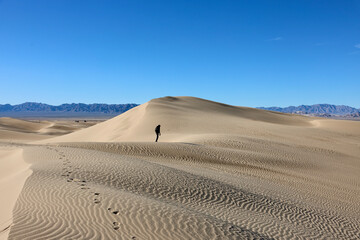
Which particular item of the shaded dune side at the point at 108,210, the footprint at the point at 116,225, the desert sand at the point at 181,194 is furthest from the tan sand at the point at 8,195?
the footprint at the point at 116,225

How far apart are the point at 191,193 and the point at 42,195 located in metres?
4.17

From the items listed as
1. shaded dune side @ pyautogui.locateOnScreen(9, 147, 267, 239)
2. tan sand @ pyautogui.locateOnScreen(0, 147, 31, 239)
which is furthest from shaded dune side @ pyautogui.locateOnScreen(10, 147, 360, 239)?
tan sand @ pyautogui.locateOnScreen(0, 147, 31, 239)

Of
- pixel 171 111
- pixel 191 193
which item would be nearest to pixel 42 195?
pixel 191 193

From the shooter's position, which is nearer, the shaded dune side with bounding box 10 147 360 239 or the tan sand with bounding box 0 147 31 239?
the tan sand with bounding box 0 147 31 239

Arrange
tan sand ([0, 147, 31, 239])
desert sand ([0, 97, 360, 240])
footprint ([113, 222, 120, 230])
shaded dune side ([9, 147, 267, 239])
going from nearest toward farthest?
tan sand ([0, 147, 31, 239])
shaded dune side ([9, 147, 267, 239])
footprint ([113, 222, 120, 230])
desert sand ([0, 97, 360, 240])

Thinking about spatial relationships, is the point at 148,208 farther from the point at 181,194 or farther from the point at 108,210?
the point at 181,194

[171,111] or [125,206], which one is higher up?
[171,111]

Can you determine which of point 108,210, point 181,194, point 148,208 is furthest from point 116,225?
point 181,194

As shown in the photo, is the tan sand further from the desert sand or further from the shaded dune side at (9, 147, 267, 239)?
the shaded dune side at (9, 147, 267, 239)

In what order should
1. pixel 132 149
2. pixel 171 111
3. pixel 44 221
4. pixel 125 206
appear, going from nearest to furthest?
pixel 44 221
pixel 125 206
pixel 132 149
pixel 171 111

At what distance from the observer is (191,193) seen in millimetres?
8906

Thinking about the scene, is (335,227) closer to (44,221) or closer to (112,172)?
(112,172)

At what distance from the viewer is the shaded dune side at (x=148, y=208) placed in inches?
199

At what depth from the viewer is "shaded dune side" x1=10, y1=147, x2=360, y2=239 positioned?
5062mm
